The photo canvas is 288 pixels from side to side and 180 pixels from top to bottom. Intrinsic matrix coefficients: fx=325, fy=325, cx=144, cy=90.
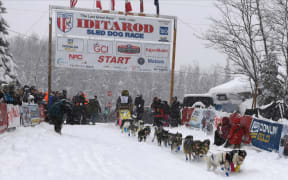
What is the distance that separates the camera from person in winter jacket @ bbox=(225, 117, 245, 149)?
32.5 feet

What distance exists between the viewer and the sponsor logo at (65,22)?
18531mm

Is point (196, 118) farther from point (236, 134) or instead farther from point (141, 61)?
point (141, 61)

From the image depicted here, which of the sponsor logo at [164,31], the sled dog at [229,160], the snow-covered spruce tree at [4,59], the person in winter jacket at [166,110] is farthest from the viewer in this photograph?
the snow-covered spruce tree at [4,59]

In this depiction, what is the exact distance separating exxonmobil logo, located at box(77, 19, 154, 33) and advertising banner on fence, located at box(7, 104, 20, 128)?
29.6 feet

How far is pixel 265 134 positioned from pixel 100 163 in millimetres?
5015

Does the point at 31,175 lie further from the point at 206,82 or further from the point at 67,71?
the point at 206,82

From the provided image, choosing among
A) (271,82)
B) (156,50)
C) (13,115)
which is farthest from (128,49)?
(13,115)

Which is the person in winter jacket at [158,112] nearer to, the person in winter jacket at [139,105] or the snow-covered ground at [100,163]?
the person in winter jacket at [139,105]

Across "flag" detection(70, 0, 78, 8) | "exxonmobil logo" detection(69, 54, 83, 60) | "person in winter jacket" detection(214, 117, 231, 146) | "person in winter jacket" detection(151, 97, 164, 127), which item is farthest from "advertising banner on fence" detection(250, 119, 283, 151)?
"flag" detection(70, 0, 78, 8)

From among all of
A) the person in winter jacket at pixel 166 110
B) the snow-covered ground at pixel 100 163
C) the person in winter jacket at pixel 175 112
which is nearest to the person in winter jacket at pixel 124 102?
the person in winter jacket at pixel 166 110

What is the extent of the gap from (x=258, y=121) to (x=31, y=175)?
6944mm

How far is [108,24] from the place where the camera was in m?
19.2

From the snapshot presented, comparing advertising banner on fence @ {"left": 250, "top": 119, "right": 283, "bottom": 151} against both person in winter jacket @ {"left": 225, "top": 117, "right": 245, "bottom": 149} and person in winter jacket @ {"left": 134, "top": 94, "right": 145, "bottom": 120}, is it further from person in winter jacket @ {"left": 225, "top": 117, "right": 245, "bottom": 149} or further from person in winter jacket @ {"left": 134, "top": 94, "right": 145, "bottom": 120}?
person in winter jacket @ {"left": 134, "top": 94, "right": 145, "bottom": 120}

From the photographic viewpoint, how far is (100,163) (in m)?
6.76
